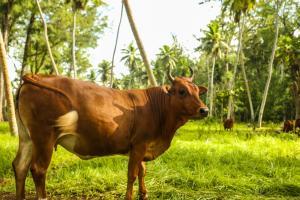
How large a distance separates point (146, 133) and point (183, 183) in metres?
2.01

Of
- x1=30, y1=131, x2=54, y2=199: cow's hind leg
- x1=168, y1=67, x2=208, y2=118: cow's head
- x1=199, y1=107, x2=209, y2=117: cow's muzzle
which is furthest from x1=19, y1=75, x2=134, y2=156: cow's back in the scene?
x1=199, y1=107, x2=209, y2=117: cow's muzzle

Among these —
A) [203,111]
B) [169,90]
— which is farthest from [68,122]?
[203,111]

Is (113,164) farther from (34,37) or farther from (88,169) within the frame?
(34,37)

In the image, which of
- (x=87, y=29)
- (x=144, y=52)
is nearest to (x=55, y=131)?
(x=144, y=52)

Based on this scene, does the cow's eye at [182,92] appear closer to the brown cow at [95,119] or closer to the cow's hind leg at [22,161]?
the brown cow at [95,119]

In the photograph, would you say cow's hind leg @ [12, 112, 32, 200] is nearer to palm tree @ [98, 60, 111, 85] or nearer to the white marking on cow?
the white marking on cow

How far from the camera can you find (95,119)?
5.10m

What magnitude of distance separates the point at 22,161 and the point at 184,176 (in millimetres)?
3047

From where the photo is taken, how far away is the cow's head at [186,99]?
530 cm

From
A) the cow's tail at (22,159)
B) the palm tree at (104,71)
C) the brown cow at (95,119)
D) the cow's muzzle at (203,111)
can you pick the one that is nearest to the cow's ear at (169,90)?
the brown cow at (95,119)

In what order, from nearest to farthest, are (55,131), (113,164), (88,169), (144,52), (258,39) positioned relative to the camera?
(55,131), (88,169), (113,164), (144,52), (258,39)

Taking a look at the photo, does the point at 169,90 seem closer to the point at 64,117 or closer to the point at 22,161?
the point at 64,117

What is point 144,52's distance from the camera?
37.5 ft

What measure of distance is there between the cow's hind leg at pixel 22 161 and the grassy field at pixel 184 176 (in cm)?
79
